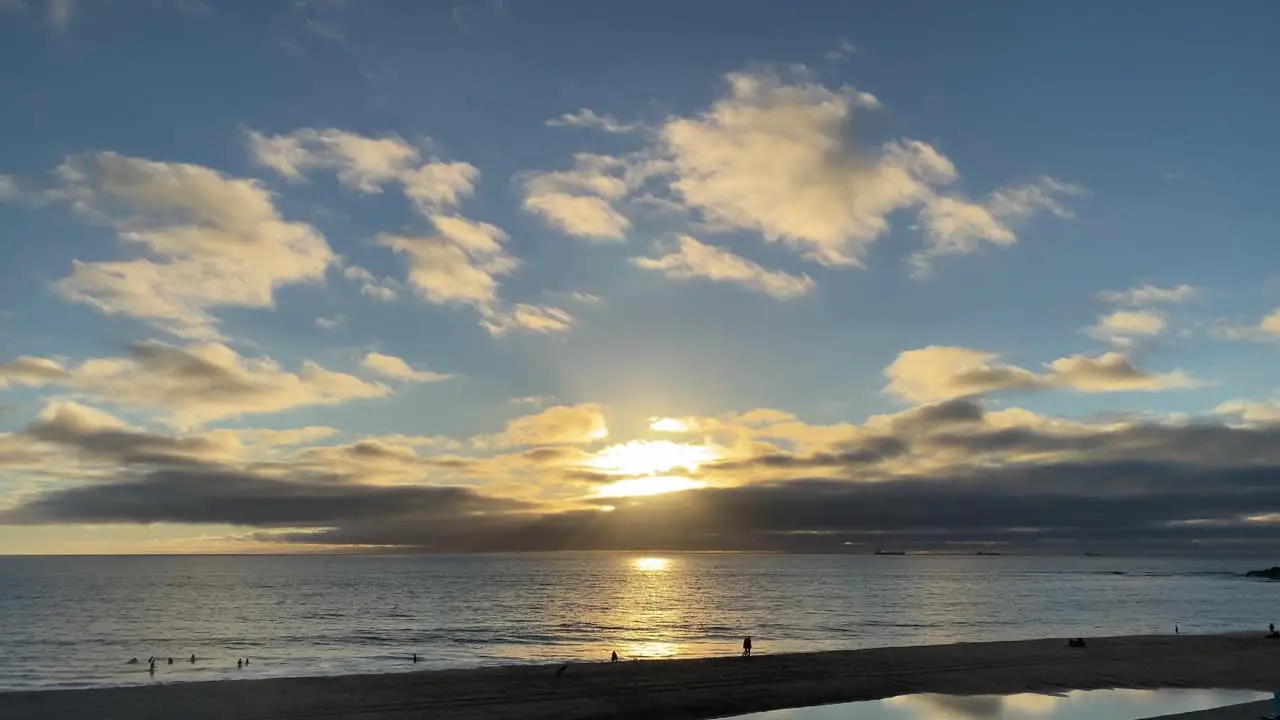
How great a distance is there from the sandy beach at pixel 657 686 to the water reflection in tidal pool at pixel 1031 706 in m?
1.63

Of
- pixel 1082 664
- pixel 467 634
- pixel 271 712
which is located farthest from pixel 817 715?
pixel 467 634

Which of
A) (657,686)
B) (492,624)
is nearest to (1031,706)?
(657,686)

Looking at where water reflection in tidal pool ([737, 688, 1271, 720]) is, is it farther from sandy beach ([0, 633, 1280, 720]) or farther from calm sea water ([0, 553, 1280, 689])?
calm sea water ([0, 553, 1280, 689])

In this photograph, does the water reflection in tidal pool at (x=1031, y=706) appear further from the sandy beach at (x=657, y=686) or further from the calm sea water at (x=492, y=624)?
the calm sea water at (x=492, y=624)

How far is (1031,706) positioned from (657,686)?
54.6 feet

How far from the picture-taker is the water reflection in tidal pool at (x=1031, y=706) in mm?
35787

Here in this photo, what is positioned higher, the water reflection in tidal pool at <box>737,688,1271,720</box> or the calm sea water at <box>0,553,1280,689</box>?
the water reflection in tidal pool at <box>737,688,1271,720</box>

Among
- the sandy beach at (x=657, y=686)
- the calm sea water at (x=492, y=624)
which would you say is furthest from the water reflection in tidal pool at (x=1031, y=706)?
the calm sea water at (x=492, y=624)

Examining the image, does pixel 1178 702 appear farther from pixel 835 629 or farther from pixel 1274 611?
pixel 1274 611

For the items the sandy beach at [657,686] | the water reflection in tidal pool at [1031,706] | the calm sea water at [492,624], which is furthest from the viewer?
the calm sea water at [492,624]

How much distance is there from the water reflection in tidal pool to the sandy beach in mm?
1630

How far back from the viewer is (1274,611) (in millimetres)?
121000

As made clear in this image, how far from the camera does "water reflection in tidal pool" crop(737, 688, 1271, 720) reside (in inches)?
1409

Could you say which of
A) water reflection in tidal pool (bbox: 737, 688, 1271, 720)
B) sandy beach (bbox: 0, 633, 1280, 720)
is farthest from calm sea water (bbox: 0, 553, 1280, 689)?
water reflection in tidal pool (bbox: 737, 688, 1271, 720)
